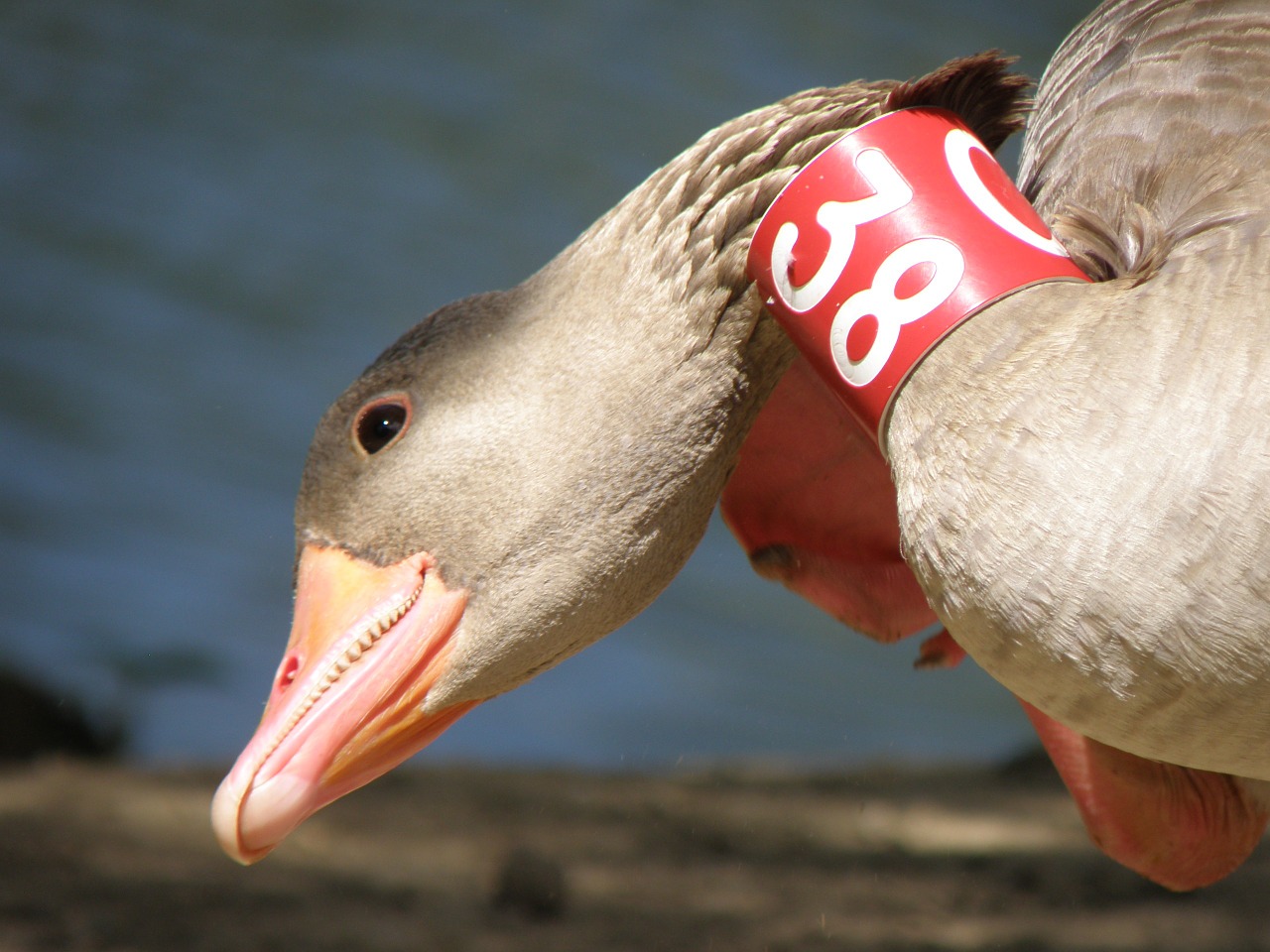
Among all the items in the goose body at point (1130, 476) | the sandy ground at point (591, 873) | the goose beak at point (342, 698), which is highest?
the goose body at point (1130, 476)

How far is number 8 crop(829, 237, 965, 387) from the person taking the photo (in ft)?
5.07

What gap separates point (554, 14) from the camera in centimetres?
518

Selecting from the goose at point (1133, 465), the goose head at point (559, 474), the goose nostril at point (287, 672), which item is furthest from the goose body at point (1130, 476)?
the goose nostril at point (287, 672)

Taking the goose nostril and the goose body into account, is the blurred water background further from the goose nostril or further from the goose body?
the goose nostril

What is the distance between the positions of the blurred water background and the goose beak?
12.2 feet

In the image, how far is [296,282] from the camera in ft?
20.0

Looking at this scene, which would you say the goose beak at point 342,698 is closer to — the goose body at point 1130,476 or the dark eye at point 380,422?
the dark eye at point 380,422

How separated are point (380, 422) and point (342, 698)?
459 millimetres

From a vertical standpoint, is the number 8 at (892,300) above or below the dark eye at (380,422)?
above

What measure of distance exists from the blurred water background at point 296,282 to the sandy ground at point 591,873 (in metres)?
1.23

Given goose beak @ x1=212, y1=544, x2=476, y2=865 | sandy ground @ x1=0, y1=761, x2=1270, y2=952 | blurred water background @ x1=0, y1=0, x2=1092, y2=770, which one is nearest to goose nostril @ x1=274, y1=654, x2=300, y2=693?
goose beak @ x1=212, y1=544, x2=476, y2=865

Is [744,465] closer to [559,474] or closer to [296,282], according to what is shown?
[559,474]

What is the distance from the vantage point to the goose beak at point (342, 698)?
1740 millimetres

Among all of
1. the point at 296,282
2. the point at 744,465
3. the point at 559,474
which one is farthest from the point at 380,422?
the point at 296,282
